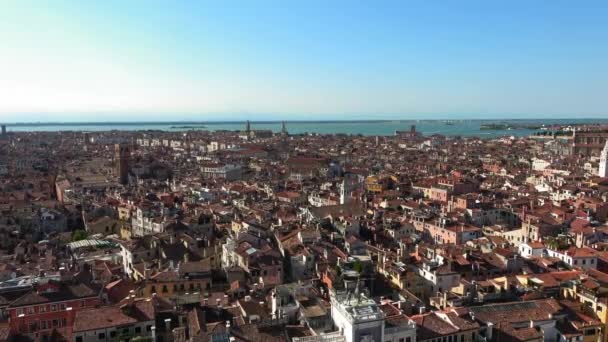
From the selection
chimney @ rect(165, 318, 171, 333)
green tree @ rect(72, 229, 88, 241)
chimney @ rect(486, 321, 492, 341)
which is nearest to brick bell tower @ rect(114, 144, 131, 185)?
green tree @ rect(72, 229, 88, 241)

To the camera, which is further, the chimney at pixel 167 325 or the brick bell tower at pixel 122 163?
the brick bell tower at pixel 122 163

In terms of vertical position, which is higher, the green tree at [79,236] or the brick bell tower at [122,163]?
the brick bell tower at [122,163]

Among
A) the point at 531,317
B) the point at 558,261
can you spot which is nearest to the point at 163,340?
the point at 531,317

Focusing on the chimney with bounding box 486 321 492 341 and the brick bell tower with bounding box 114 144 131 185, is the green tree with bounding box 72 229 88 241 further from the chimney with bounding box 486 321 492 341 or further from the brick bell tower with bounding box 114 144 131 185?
the brick bell tower with bounding box 114 144 131 185

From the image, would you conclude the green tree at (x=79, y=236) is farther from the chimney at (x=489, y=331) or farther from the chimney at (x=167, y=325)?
the chimney at (x=489, y=331)

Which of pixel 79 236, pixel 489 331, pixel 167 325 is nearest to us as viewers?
pixel 167 325

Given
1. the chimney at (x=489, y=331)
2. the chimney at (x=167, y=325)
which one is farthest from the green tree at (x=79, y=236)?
the chimney at (x=489, y=331)

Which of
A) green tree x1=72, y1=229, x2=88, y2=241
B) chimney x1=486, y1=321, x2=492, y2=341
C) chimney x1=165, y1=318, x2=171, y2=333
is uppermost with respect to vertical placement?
chimney x1=165, y1=318, x2=171, y2=333

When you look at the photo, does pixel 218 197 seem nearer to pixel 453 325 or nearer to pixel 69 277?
pixel 69 277

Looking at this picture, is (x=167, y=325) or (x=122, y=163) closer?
(x=167, y=325)

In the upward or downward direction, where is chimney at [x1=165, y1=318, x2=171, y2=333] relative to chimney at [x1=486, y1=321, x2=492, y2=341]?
upward

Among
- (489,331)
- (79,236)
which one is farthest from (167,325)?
(79,236)

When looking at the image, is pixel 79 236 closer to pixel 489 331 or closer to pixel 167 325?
pixel 167 325
